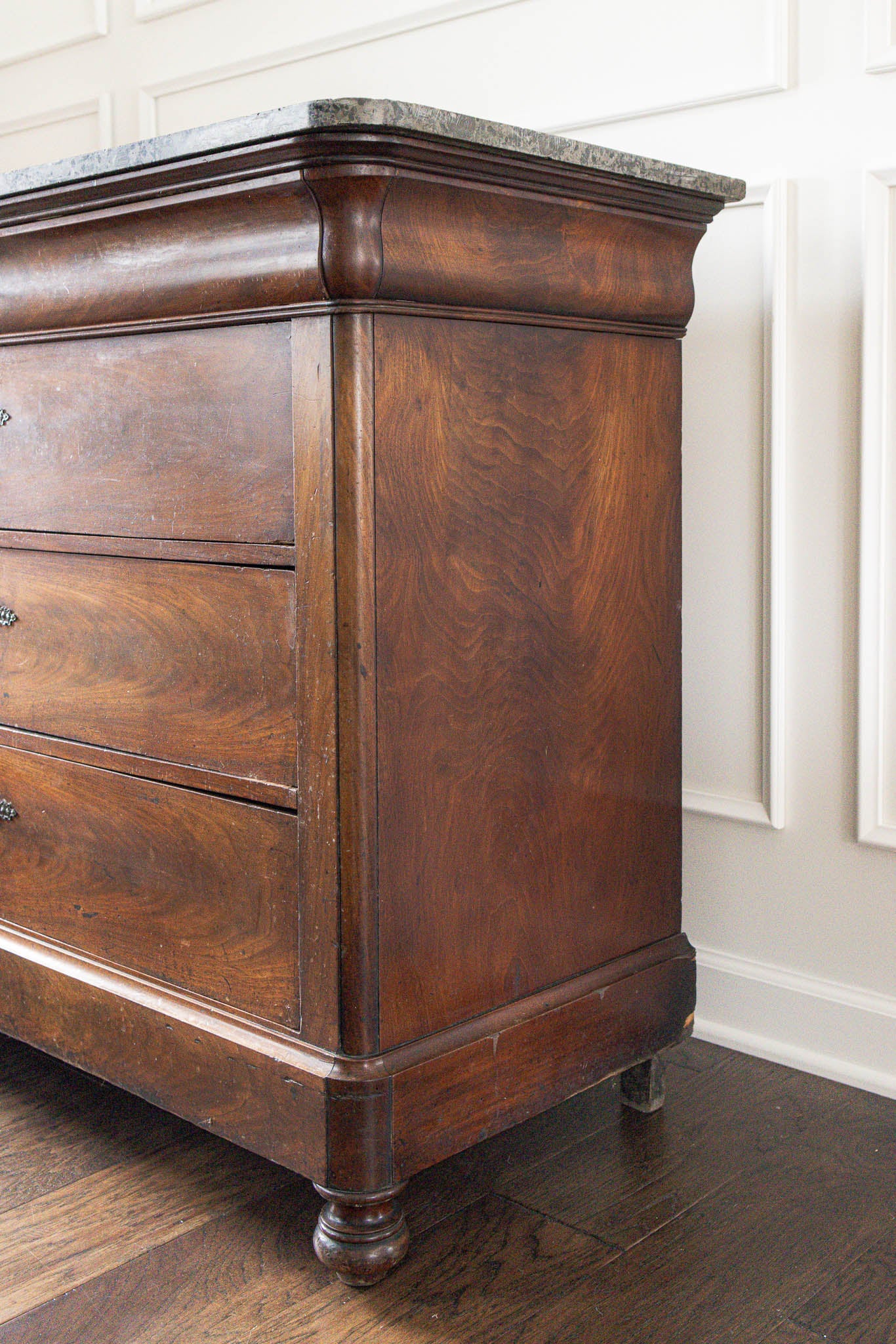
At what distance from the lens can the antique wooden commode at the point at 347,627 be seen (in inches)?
43.9

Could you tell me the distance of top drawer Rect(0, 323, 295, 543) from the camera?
1.16 metres

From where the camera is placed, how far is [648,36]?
1.63m

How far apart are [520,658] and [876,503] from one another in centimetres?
49

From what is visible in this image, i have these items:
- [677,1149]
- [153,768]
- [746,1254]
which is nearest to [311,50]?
[153,768]

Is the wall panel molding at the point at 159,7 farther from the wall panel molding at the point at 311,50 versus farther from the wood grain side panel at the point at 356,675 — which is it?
the wood grain side panel at the point at 356,675

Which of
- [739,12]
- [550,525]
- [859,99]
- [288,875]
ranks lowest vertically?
[288,875]

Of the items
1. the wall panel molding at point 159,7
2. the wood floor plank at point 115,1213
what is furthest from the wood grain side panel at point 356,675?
the wall panel molding at point 159,7

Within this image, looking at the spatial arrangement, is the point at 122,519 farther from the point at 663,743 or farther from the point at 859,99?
the point at 859,99

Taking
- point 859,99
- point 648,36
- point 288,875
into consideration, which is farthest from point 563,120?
point 288,875

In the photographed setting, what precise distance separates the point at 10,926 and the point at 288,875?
470mm

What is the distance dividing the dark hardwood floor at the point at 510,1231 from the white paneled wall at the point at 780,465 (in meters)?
0.19

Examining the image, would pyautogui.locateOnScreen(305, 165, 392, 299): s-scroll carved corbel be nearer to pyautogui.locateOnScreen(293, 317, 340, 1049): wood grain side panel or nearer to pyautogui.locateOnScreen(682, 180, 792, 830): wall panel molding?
pyautogui.locateOnScreen(293, 317, 340, 1049): wood grain side panel

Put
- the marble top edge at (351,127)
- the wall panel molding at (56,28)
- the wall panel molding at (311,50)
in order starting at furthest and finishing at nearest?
the wall panel molding at (56,28) → the wall panel molding at (311,50) → the marble top edge at (351,127)

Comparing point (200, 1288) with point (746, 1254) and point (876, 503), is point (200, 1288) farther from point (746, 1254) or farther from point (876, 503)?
point (876, 503)
